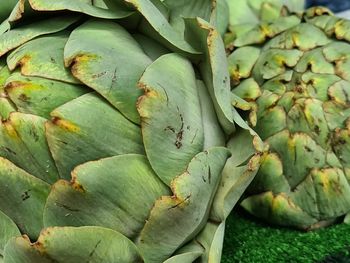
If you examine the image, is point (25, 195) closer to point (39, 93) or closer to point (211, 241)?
point (39, 93)

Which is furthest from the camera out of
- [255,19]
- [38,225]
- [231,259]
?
[255,19]

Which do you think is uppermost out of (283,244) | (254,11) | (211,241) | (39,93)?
(39,93)

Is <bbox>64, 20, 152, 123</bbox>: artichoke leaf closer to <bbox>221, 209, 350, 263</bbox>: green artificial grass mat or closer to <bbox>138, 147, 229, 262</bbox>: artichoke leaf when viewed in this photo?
<bbox>138, 147, 229, 262</bbox>: artichoke leaf

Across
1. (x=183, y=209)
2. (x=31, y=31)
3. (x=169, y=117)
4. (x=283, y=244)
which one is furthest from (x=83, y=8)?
(x=283, y=244)

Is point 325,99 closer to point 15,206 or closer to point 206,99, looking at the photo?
point 206,99

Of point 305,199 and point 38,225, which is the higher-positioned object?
point 38,225

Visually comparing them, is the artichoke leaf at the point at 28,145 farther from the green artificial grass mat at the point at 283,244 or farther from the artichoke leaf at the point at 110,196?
the green artificial grass mat at the point at 283,244

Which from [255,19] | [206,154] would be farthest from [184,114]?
[255,19]
